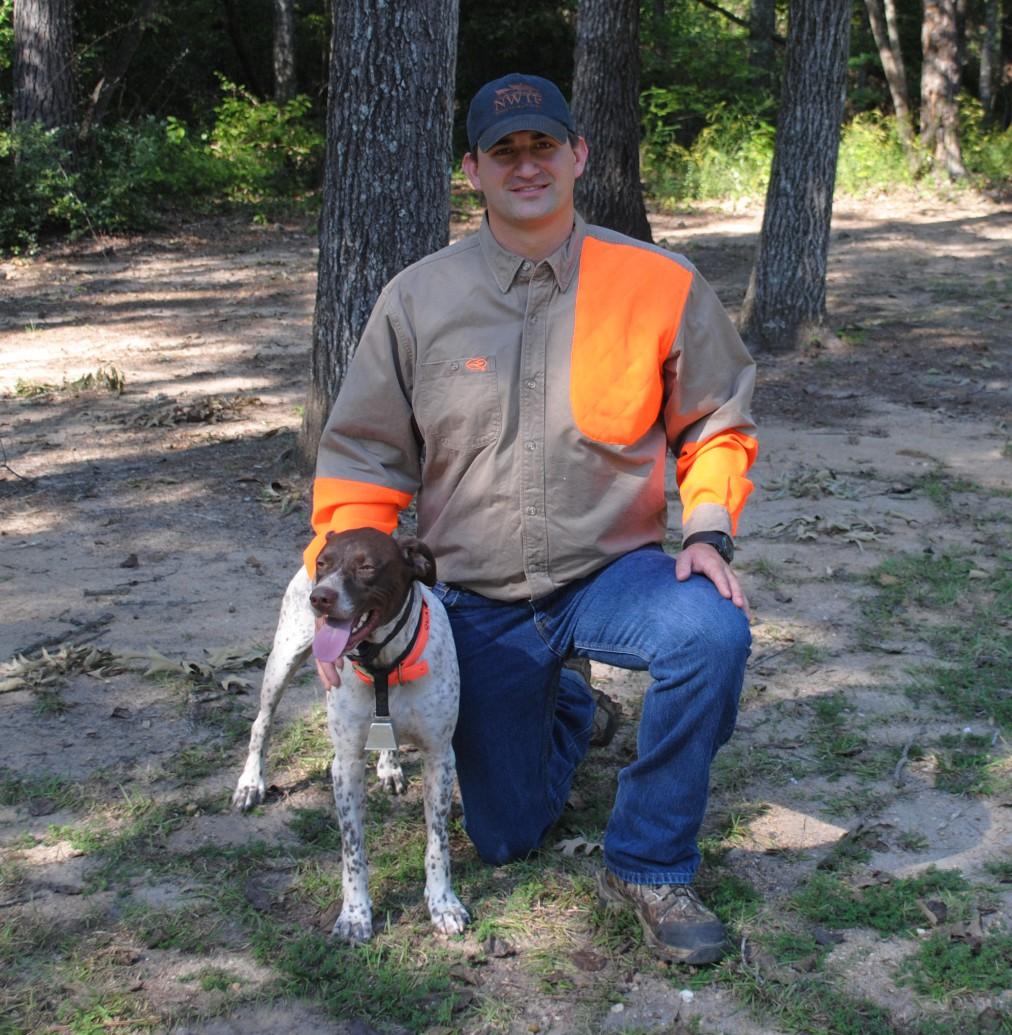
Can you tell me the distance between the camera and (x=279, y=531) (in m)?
6.26

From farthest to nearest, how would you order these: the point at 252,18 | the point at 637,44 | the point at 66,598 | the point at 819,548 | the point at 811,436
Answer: the point at 252,18 → the point at 637,44 → the point at 811,436 → the point at 819,548 → the point at 66,598

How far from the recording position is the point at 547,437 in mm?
3299

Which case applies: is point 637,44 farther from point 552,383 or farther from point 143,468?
point 552,383

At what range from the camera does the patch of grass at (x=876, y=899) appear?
3.27 meters

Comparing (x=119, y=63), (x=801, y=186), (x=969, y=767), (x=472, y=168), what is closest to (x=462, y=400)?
(x=472, y=168)

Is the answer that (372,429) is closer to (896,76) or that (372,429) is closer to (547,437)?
(547,437)

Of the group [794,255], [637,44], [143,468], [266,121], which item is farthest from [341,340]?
[266,121]

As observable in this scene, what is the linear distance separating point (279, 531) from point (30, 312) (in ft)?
20.9

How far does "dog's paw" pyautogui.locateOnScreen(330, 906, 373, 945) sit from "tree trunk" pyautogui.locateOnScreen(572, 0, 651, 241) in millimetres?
8881

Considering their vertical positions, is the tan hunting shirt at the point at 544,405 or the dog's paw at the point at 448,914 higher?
the tan hunting shirt at the point at 544,405

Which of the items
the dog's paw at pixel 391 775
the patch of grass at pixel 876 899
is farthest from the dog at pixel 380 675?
the patch of grass at pixel 876 899

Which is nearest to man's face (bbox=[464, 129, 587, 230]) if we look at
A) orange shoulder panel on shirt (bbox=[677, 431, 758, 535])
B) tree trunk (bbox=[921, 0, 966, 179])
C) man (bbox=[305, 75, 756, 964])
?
man (bbox=[305, 75, 756, 964])

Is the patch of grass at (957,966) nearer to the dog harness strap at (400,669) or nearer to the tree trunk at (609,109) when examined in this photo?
the dog harness strap at (400,669)

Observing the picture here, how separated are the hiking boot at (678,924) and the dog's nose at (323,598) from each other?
1.09m
